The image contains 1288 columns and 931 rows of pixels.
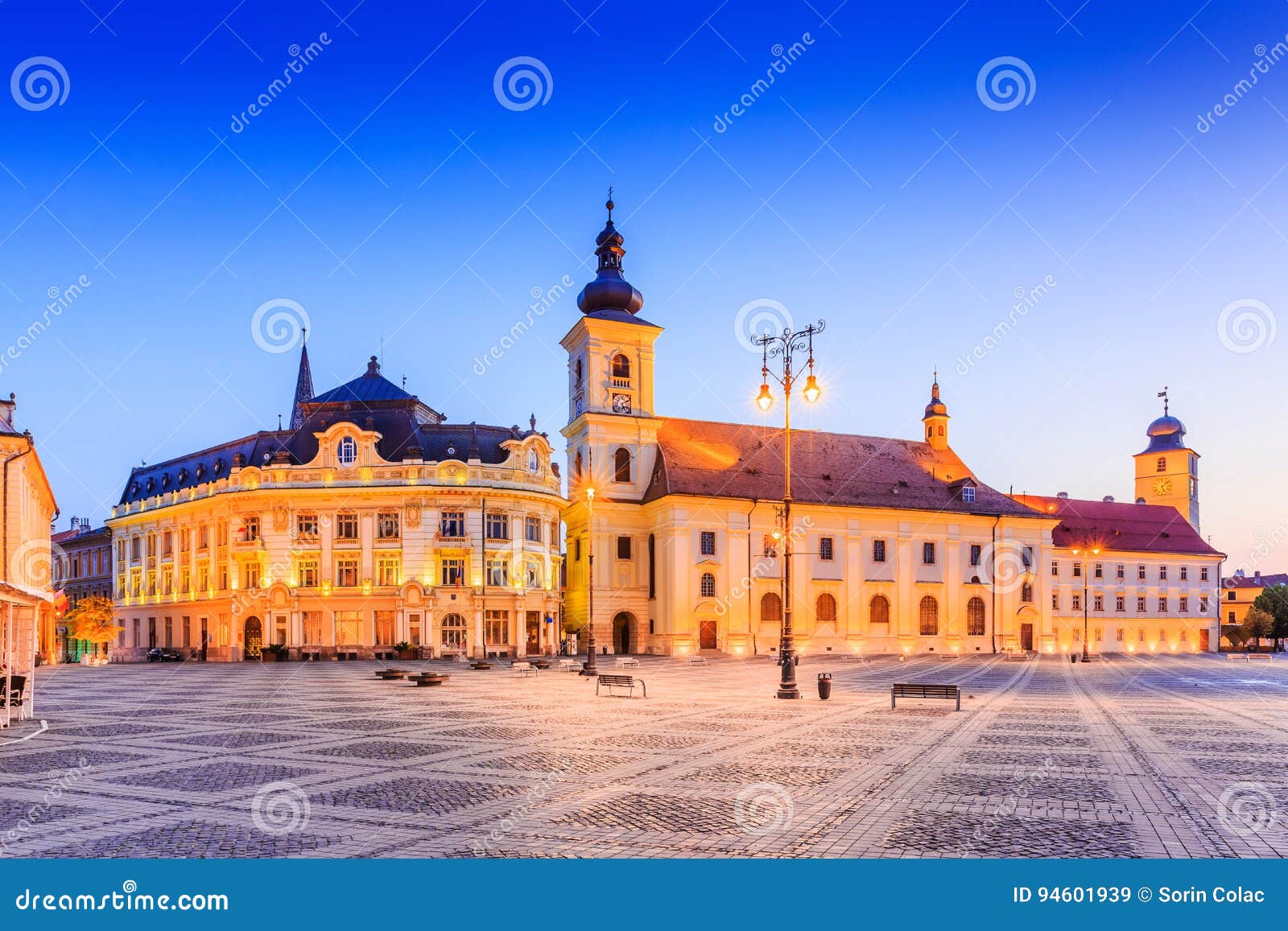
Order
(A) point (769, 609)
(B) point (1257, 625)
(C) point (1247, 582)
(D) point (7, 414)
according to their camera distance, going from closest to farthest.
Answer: (D) point (7, 414)
(A) point (769, 609)
(B) point (1257, 625)
(C) point (1247, 582)

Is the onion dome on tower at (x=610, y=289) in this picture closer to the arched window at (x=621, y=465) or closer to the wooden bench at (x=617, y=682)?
the arched window at (x=621, y=465)

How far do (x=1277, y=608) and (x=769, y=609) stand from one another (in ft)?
235

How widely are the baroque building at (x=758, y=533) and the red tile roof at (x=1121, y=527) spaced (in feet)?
47.1

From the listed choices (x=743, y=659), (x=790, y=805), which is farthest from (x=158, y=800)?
(x=743, y=659)

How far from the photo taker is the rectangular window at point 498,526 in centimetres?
6097

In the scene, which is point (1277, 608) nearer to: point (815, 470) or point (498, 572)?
point (815, 470)

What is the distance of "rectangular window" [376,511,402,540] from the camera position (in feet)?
198

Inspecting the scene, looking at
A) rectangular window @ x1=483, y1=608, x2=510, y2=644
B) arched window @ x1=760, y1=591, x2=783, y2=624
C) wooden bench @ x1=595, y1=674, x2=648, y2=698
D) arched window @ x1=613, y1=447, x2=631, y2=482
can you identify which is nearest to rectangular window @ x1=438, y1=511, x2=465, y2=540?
rectangular window @ x1=483, y1=608, x2=510, y2=644

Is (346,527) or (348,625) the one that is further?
(346,527)

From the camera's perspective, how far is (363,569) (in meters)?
60.1

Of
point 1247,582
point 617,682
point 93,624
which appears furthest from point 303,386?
point 1247,582

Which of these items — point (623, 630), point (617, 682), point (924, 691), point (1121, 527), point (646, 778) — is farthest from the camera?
point (1121, 527)

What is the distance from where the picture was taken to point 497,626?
2383 inches

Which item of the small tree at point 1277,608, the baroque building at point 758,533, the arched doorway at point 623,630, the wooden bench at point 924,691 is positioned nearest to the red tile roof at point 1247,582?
the small tree at point 1277,608
